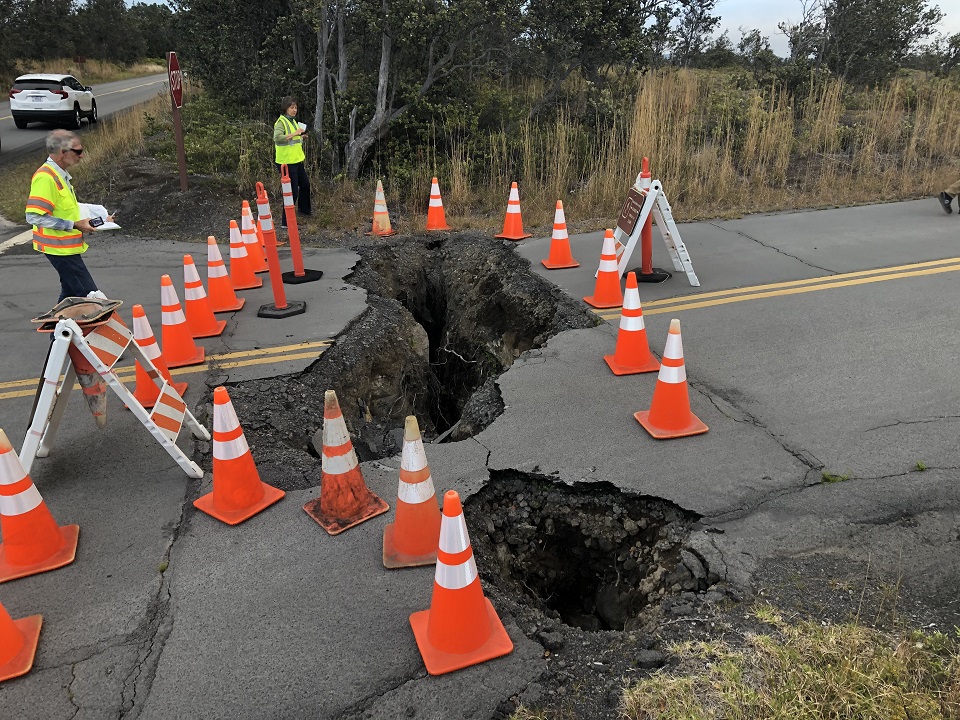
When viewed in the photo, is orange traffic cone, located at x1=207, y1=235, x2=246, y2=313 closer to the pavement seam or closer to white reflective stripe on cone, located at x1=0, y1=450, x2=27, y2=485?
white reflective stripe on cone, located at x1=0, y1=450, x2=27, y2=485

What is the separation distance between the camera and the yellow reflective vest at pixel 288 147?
375 inches

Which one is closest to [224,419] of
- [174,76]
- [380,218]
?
[380,218]

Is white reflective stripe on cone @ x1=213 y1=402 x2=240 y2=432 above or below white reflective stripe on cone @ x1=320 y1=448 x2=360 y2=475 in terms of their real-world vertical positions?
above

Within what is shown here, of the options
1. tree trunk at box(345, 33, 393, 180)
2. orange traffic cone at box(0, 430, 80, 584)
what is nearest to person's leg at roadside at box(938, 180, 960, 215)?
tree trunk at box(345, 33, 393, 180)

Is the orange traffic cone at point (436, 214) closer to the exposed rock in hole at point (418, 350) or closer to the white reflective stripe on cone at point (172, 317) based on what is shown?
the exposed rock in hole at point (418, 350)

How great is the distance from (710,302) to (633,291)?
204 centimetres

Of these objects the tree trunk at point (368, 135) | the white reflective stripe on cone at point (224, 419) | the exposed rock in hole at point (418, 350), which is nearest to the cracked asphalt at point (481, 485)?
the exposed rock in hole at point (418, 350)

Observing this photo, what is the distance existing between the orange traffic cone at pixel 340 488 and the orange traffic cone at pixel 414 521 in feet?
1.24

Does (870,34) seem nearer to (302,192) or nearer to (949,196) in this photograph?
(949,196)

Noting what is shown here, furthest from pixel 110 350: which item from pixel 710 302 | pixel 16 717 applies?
pixel 710 302

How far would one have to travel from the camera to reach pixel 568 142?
40.9ft

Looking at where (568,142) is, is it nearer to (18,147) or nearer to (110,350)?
(110,350)

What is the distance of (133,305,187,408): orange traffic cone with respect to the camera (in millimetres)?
4906

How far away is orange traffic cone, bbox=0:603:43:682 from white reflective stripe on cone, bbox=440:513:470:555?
185cm
